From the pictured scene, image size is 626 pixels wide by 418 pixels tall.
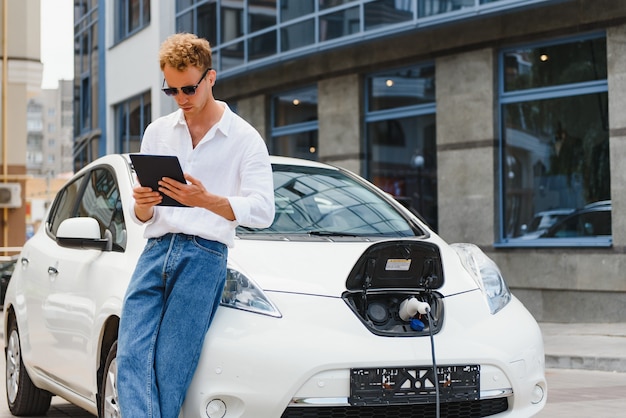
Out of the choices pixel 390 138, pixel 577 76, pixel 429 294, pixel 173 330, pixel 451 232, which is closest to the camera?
pixel 173 330

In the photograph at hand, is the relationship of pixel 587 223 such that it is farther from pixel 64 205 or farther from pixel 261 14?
pixel 64 205

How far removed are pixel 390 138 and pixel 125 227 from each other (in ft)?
42.6

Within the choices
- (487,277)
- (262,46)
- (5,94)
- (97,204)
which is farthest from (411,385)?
(5,94)

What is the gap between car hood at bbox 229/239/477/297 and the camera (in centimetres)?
471

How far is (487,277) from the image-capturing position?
17.1 ft

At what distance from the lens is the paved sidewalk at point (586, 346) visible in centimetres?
1044

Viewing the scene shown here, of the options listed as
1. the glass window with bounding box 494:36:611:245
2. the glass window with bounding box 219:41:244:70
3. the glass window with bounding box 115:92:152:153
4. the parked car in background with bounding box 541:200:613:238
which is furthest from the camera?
the glass window with bounding box 115:92:152:153

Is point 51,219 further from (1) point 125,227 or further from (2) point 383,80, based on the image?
(2) point 383,80

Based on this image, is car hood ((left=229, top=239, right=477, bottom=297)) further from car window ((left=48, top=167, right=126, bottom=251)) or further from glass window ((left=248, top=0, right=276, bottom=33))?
glass window ((left=248, top=0, right=276, bottom=33))

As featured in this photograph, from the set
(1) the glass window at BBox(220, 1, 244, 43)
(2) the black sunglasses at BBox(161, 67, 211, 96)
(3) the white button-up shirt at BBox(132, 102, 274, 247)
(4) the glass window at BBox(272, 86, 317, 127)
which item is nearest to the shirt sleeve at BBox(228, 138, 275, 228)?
(3) the white button-up shirt at BBox(132, 102, 274, 247)

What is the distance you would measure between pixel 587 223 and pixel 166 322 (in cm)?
1122

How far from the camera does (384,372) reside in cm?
453

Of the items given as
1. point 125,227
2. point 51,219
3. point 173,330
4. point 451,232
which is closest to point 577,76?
point 451,232

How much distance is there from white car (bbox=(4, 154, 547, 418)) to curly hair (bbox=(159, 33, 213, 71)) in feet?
3.23
